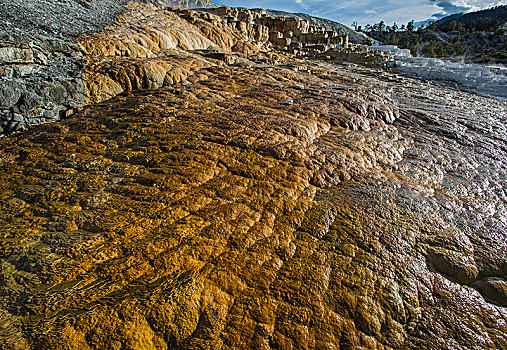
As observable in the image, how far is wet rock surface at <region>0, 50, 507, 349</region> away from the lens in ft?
6.44

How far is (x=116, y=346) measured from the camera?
1.75 metres

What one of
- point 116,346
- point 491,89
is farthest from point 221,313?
point 491,89

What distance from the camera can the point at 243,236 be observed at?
8.57 ft

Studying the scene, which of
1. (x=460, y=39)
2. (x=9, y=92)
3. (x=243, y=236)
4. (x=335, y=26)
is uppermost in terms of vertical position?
(x=335, y=26)

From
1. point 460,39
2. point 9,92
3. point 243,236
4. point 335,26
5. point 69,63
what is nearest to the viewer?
point 243,236

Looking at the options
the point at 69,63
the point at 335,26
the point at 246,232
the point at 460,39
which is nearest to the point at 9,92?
the point at 69,63

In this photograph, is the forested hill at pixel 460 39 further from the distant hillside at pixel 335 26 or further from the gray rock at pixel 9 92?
the gray rock at pixel 9 92

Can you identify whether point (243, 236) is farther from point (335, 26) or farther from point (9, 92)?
point (335, 26)

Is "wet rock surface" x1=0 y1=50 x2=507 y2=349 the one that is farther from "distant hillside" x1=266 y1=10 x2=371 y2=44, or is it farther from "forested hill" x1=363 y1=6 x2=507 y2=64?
"distant hillside" x1=266 y1=10 x2=371 y2=44

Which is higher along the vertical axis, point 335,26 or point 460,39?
point 335,26

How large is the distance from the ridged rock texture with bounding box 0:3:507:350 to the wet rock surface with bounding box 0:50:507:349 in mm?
15

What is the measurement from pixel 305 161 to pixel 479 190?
2.84 meters

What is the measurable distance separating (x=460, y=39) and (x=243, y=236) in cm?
6027

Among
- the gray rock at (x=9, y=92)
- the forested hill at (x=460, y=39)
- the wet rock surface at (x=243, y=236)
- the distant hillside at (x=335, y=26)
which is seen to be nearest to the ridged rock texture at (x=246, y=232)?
the wet rock surface at (x=243, y=236)
